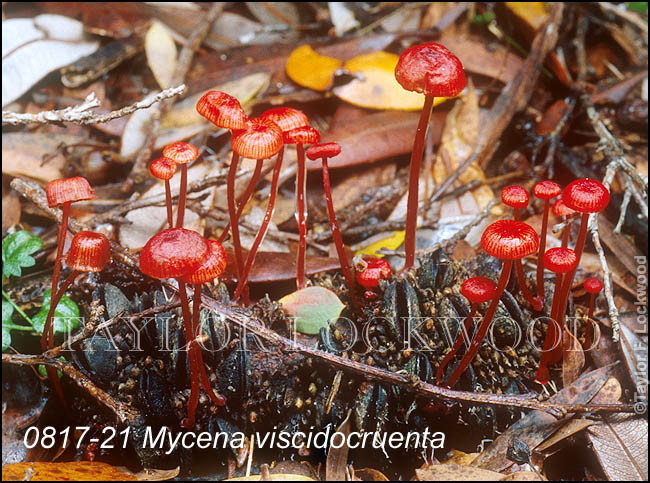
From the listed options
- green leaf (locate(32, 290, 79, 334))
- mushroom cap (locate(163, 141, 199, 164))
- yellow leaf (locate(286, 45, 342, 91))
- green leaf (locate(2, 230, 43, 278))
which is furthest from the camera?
yellow leaf (locate(286, 45, 342, 91))

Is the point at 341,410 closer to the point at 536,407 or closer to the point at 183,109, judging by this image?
the point at 536,407

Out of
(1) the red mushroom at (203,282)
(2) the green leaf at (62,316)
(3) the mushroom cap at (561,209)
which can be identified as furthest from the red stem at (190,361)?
(3) the mushroom cap at (561,209)

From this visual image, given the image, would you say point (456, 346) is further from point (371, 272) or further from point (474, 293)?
point (371, 272)

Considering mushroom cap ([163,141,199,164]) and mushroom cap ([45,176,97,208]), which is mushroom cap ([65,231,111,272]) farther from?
mushroom cap ([163,141,199,164])

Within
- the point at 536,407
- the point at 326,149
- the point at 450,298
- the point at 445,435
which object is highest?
the point at 326,149

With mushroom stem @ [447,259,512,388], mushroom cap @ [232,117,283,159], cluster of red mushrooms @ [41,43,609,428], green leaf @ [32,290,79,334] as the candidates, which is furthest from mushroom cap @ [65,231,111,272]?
mushroom stem @ [447,259,512,388]

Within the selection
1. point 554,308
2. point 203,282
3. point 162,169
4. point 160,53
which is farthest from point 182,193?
point 160,53

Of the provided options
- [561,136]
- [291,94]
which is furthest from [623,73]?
[291,94]
